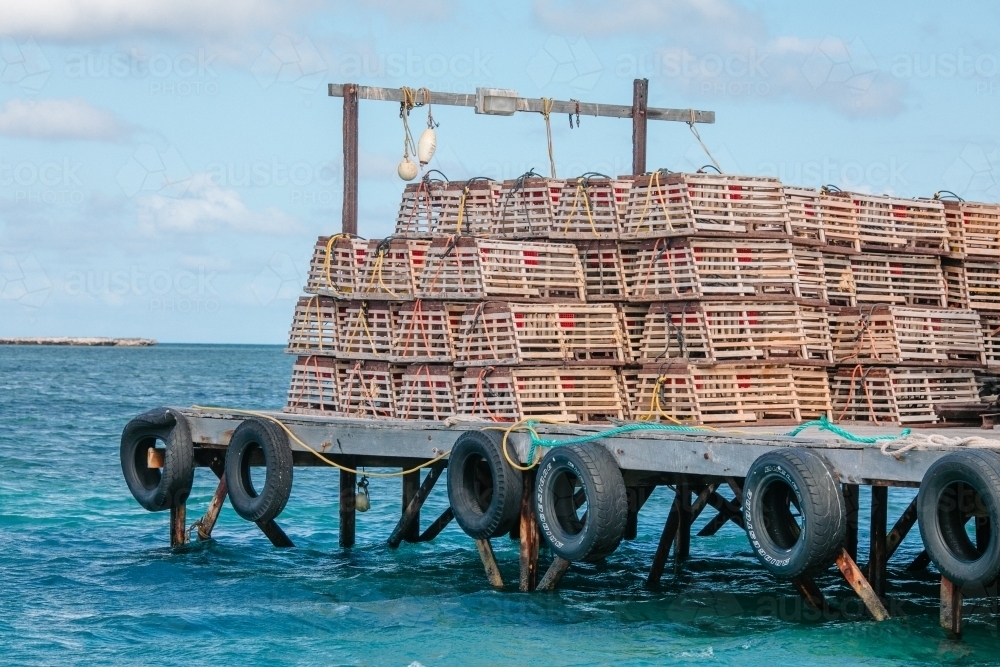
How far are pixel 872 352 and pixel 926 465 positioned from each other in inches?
293

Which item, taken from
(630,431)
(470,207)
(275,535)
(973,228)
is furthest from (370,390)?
(973,228)

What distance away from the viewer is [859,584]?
1612 centimetres

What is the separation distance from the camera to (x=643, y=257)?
21469 millimetres

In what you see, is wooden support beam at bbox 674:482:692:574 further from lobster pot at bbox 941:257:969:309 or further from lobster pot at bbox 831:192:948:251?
lobster pot at bbox 941:257:969:309

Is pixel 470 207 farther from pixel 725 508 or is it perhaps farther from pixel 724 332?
pixel 725 508

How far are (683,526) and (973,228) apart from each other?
7.01m

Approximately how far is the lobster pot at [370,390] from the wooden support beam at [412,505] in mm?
1187

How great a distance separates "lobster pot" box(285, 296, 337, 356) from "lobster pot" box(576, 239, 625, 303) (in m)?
4.07

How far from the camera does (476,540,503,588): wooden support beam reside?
19891mm

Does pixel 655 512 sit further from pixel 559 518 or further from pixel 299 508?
pixel 559 518

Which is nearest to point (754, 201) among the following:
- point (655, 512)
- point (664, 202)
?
point (664, 202)

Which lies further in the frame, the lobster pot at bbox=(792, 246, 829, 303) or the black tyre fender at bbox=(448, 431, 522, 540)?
the lobster pot at bbox=(792, 246, 829, 303)

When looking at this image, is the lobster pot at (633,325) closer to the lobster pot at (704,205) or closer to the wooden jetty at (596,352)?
the wooden jetty at (596,352)

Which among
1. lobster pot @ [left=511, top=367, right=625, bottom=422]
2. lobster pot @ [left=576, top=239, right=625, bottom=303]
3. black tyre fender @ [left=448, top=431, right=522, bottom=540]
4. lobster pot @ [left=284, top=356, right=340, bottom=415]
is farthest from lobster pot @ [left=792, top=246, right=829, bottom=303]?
lobster pot @ [left=284, top=356, right=340, bottom=415]
